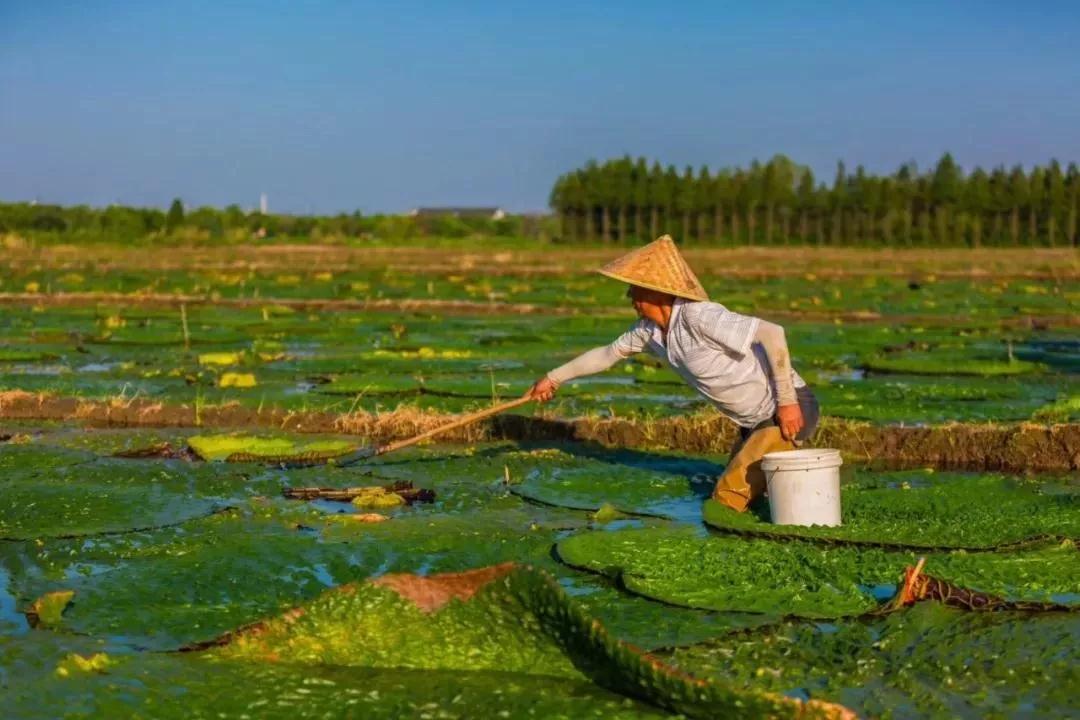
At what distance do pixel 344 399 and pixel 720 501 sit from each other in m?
4.16

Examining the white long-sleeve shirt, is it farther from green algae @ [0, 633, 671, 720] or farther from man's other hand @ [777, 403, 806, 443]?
green algae @ [0, 633, 671, 720]

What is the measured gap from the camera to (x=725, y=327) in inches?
235

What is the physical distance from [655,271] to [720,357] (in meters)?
0.47

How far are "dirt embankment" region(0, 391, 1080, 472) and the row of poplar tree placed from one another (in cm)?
4874

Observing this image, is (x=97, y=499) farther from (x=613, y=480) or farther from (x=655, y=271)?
(x=655, y=271)

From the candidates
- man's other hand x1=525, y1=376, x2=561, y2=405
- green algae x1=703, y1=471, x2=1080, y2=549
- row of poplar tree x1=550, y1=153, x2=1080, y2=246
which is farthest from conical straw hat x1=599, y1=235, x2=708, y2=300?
row of poplar tree x1=550, y1=153, x2=1080, y2=246

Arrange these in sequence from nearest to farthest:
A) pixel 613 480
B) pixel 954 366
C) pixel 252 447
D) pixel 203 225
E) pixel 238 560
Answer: pixel 238 560 < pixel 613 480 < pixel 252 447 < pixel 954 366 < pixel 203 225

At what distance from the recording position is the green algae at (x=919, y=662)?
13.0 ft

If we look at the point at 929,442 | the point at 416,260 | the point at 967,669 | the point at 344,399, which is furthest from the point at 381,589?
the point at 416,260

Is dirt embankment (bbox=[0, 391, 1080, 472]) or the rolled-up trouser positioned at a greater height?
the rolled-up trouser

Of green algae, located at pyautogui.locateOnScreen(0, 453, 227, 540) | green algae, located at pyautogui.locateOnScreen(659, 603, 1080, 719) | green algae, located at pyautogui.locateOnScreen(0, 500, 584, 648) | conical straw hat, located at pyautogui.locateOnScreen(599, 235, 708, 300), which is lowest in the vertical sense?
green algae, located at pyautogui.locateOnScreen(659, 603, 1080, 719)

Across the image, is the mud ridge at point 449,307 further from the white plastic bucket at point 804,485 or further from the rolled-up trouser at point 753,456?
the white plastic bucket at point 804,485

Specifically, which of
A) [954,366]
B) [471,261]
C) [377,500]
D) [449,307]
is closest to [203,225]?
[471,261]

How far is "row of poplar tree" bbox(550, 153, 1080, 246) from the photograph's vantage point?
5806 cm
